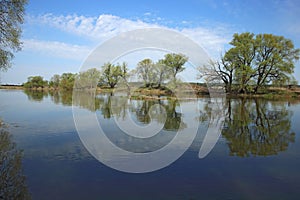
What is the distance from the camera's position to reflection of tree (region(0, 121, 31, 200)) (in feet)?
15.7

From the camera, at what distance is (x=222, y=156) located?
25.0ft

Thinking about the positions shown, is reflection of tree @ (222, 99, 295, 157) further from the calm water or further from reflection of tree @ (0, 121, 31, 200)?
reflection of tree @ (0, 121, 31, 200)

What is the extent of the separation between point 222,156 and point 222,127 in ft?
17.2

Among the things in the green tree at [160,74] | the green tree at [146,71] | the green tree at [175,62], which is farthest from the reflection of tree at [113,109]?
the green tree at [175,62]

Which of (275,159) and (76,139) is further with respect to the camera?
(76,139)

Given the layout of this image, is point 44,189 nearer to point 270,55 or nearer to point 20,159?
point 20,159

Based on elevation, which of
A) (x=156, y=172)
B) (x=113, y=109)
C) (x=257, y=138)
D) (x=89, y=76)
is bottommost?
(x=156, y=172)

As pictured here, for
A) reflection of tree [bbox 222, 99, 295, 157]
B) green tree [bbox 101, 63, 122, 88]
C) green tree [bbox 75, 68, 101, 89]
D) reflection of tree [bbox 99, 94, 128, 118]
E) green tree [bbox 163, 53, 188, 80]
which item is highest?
green tree [bbox 163, 53, 188, 80]

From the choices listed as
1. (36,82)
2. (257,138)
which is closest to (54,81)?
(36,82)

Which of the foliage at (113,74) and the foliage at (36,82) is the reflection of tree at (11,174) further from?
the foliage at (36,82)

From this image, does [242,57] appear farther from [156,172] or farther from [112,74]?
[156,172]

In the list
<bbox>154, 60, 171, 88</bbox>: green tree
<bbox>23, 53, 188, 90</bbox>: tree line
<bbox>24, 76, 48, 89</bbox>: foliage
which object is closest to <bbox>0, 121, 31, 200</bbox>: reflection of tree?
<bbox>23, 53, 188, 90</bbox>: tree line

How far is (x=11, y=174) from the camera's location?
5.74 metres

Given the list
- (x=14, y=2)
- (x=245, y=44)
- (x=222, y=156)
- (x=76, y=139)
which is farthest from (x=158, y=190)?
(x=245, y=44)
